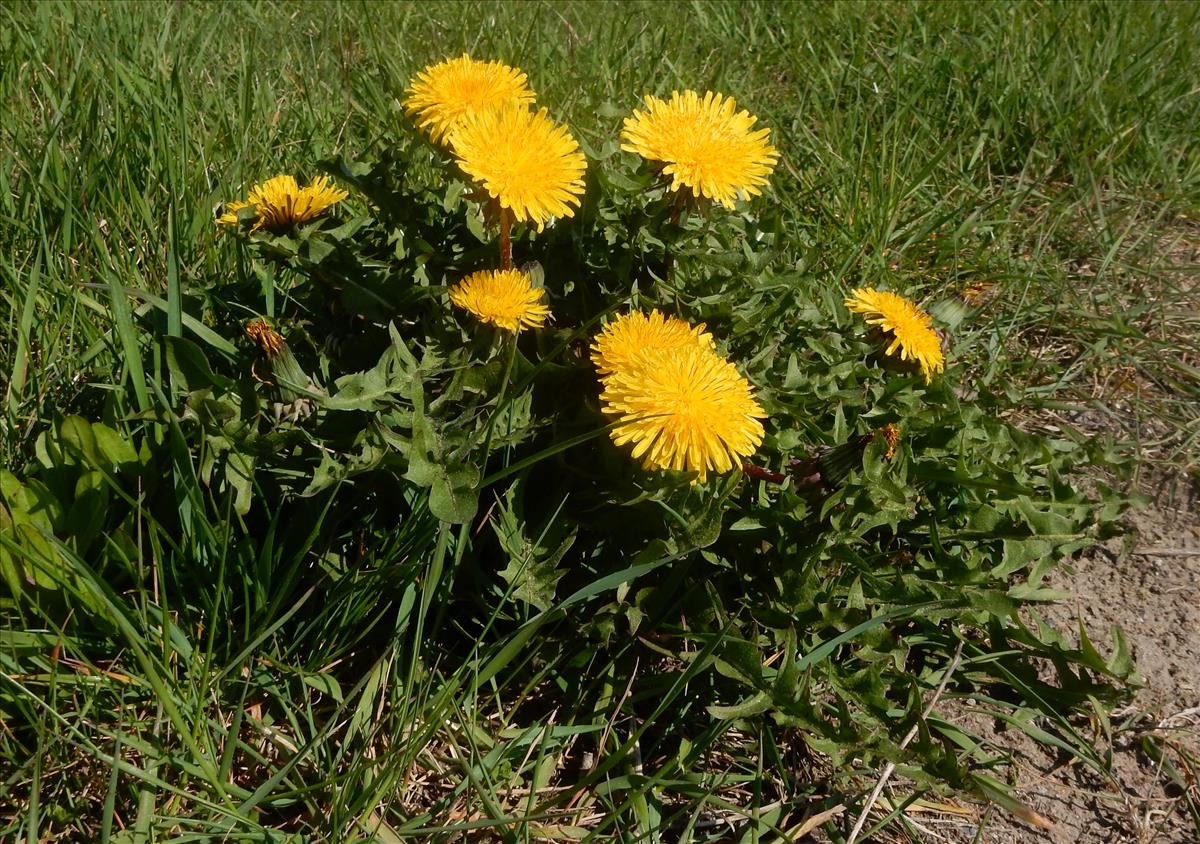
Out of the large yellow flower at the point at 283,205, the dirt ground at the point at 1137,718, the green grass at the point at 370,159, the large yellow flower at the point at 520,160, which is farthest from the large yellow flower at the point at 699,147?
the dirt ground at the point at 1137,718

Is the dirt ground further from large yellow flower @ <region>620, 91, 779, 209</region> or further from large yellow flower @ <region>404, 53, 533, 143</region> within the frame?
large yellow flower @ <region>404, 53, 533, 143</region>

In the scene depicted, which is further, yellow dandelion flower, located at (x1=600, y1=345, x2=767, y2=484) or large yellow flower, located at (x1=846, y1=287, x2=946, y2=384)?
large yellow flower, located at (x1=846, y1=287, x2=946, y2=384)

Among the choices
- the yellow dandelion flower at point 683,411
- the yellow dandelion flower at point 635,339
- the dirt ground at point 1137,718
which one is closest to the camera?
the yellow dandelion flower at point 683,411

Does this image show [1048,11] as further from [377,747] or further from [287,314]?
[377,747]

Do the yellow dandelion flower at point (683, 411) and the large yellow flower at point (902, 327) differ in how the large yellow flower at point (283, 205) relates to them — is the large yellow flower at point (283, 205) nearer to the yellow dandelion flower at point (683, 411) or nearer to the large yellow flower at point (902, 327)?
the yellow dandelion flower at point (683, 411)

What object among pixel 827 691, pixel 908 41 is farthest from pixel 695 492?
pixel 908 41

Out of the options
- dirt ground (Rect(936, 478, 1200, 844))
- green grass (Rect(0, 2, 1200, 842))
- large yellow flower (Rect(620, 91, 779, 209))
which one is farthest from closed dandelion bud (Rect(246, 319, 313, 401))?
dirt ground (Rect(936, 478, 1200, 844))

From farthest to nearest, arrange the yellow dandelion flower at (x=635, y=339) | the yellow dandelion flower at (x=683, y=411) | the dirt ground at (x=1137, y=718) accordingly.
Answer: the dirt ground at (x=1137, y=718), the yellow dandelion flower at (x=635, y=339), the yellow dandelion flower at (x=683, y=411)

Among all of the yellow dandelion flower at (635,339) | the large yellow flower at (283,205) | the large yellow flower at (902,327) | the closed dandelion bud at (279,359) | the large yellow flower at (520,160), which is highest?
the large yellow flower at (902,327)
